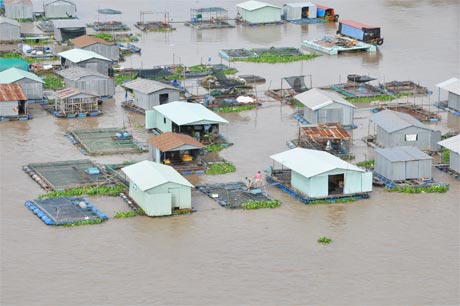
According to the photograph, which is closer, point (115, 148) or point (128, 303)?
point (128, 303)

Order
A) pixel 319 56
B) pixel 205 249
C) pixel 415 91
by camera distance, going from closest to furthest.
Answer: pixel 205 249 < pixel 415 91 < pixel 319 56

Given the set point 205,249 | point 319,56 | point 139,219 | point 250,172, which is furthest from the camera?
point 319,56

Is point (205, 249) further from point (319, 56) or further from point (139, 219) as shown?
point (319, 56)

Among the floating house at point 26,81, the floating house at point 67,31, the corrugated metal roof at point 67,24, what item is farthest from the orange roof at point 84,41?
the floating house at point 26,81

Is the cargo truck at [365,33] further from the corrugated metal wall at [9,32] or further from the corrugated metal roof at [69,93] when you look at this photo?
the corrugated metal roof at [69,93]

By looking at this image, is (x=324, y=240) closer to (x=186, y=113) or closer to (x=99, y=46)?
(x=186, y=113)

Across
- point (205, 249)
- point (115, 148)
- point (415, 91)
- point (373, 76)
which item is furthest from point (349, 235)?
point (373, 76)
